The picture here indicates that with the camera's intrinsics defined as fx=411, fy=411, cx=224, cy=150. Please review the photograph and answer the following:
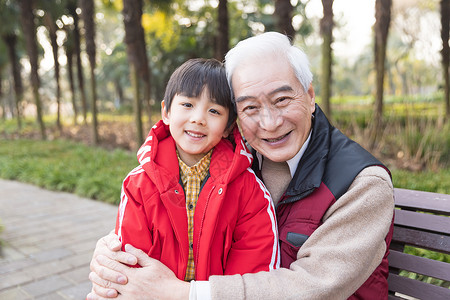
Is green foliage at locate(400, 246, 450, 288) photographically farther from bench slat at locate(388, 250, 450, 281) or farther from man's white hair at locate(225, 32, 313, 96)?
man's white hair at locate(225, 32, 313, 96)

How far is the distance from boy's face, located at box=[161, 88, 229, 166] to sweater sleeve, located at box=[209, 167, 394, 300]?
1.93ft

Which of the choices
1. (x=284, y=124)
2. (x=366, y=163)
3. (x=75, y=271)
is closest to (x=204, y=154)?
(x=284, y=124)

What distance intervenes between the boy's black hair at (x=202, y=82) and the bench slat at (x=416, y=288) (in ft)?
3.40

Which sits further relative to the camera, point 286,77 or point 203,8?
point 203,8

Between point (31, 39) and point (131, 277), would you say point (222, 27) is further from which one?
point (131, 277)

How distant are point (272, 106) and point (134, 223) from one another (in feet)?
2.45

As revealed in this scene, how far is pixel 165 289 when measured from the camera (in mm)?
1511

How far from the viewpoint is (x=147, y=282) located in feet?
5.00

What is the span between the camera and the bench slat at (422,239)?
1.69 meters

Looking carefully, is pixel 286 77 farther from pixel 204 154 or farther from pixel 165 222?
pixel 165 222

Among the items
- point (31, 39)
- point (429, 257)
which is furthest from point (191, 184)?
point (31, 39)

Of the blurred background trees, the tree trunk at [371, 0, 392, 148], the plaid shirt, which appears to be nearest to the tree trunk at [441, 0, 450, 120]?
the blurred background trees

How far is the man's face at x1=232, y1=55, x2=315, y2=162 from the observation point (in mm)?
1725

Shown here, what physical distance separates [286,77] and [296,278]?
811mm
